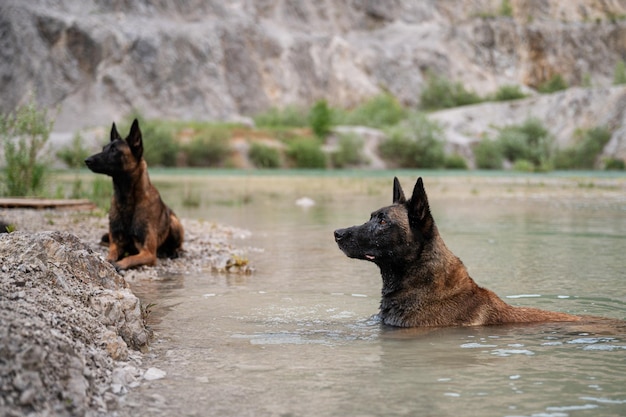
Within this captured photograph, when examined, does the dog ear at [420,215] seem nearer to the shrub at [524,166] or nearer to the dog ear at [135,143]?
the dog ear at [135,143]

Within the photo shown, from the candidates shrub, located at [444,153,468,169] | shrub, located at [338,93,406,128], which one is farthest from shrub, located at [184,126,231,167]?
shrub, located at [338,93,406,128]

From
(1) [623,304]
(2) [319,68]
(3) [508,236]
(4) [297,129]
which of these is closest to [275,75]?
(2) [319,68]

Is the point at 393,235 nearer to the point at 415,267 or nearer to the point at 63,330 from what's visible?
the point at 415,267

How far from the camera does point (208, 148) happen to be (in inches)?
2478

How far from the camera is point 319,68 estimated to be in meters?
90.2

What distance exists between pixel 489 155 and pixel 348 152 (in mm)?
12686

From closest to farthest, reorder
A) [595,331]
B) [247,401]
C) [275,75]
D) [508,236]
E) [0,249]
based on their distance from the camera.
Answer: [247,401]
[0,249]
[595,331]
[508,236]
[275,75]

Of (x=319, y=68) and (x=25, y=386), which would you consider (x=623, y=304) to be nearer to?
(x=25, y=386)

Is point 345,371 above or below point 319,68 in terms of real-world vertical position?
below

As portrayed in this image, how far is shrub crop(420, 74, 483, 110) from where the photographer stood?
97062 millimetres

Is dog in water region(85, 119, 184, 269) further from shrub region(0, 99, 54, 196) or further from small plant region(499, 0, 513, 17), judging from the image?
small plant region(499, 0, 513, 17)

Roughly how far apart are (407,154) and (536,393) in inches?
2603

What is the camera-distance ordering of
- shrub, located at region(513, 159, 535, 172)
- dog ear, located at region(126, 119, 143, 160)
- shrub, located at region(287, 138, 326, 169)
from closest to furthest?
dog ear, located at region(126, 119, 143, 160) < shrub, located at region(513, 159, 535, 172) < shrub, located at region(287, 138, 326, 169)

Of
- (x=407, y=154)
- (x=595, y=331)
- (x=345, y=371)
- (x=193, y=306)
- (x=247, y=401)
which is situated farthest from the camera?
(x=407, y=154)
